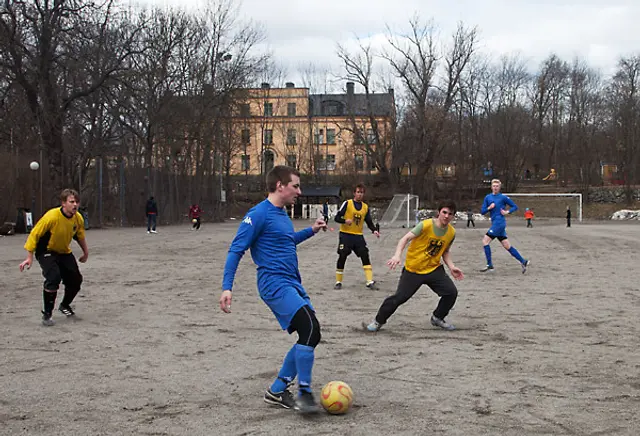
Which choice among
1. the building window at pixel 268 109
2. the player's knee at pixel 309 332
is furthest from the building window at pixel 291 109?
the player's knee at pixel 309 332

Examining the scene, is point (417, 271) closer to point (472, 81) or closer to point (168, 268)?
point (168, 268)

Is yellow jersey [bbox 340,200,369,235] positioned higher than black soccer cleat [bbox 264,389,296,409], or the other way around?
yellow jersey [bbox 340,200,369,235]

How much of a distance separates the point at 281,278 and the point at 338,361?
70.6 inches

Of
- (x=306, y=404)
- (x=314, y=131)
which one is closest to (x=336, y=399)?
(x=306, y=404)

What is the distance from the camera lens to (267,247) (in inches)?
211

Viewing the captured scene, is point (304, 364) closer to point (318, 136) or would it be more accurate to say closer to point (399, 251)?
point (399, 251)

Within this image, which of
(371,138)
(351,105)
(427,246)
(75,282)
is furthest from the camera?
(351,105)

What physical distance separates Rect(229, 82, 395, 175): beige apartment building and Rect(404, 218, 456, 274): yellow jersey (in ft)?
146

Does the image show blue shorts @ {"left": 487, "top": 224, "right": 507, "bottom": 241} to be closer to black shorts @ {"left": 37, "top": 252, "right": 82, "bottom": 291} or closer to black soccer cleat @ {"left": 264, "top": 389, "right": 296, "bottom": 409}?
black shorts @ {"left": 37, "top": 252, "right": 82, "bottom": 291}

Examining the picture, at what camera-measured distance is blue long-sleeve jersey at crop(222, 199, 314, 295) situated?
207 inches

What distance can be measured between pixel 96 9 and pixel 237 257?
27955 mm

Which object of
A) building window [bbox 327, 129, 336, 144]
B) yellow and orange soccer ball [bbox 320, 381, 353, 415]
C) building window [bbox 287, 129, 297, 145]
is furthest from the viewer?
building window [bbox 327, 129, 336, 144]

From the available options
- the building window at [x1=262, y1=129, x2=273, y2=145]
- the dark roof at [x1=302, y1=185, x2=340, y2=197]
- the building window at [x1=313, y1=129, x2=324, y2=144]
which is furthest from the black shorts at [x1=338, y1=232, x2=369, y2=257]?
the building window at [x1=313, y1=129, x2=324, y2=144]

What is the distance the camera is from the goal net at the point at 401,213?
43250mm
